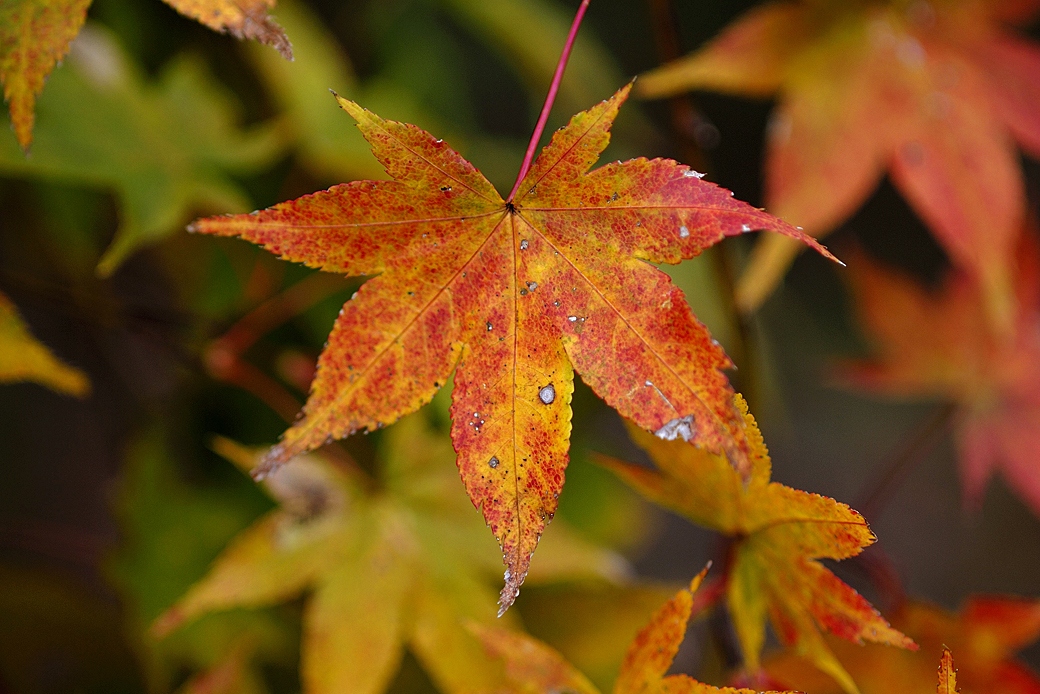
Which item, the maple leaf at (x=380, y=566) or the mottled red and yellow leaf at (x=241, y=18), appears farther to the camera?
the maple leaf at (x=380, y=566)

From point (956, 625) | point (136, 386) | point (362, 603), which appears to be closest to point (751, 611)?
point (956, 625)

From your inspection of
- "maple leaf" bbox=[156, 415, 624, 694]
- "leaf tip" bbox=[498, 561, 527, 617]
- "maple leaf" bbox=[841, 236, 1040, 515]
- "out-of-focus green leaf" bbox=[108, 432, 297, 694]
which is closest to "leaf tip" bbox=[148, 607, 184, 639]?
"maple leaf" bbox=[156, 415, 624, 694]

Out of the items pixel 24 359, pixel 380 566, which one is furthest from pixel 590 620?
pixel 24 359

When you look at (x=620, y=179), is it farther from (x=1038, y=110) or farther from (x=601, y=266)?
(x=1038, y=110)

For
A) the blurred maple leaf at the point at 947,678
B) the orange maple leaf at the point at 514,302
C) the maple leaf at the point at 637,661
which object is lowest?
the maple leaf at the point at 637,661

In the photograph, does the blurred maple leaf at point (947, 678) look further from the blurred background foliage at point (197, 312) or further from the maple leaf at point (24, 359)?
the maple leaf at point (24, 359)

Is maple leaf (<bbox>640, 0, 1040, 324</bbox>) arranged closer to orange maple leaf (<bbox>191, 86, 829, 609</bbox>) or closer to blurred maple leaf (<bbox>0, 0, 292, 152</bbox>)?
orange maple leaf (<bbox>191, 86, 829, 609</bbox>)

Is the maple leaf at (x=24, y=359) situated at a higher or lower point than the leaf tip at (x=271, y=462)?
lower

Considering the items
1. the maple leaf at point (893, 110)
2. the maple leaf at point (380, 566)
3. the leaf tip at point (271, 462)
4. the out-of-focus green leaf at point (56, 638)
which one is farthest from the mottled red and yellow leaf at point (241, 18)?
the out-of-focus green leaf at point (56, 638)
